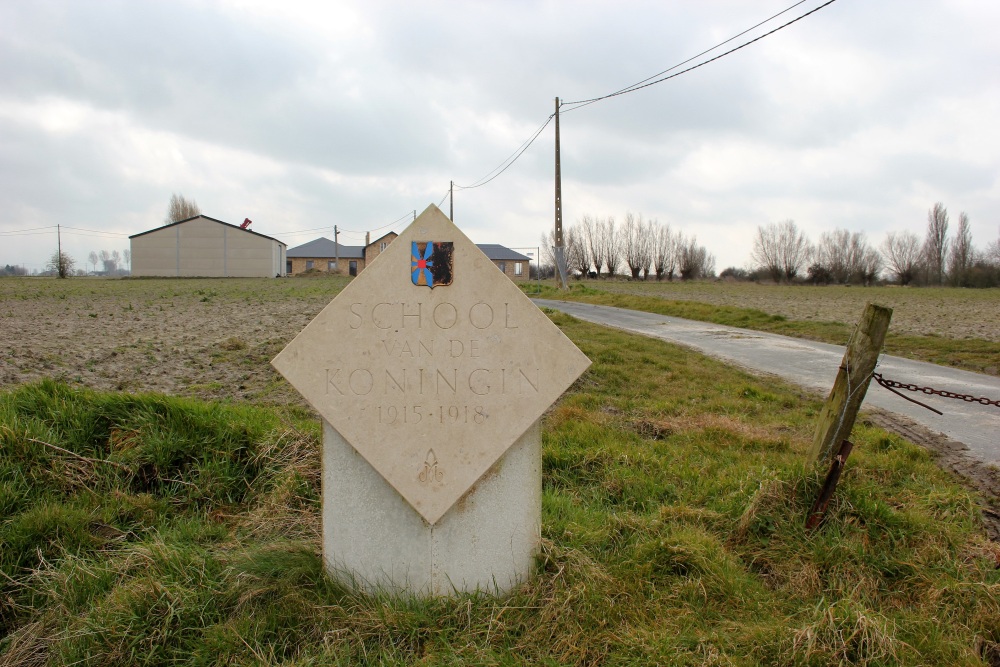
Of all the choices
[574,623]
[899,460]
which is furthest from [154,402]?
[899,460]

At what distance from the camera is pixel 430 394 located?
3018 millimetres

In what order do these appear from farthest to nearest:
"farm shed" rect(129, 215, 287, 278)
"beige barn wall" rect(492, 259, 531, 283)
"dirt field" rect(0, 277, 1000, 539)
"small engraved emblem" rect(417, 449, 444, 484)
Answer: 1. "beige barn wall" rect(492, 259, 531, 283)
2. "farm shed" rect(129, 215, 287, 278)
3. "dirt field" rect(0, 277, 1000, 539)
4. "small engraved emblem" rect(417, 449, 444, 484)

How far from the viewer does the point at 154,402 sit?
16.2ft

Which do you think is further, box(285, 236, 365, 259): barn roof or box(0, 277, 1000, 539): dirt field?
box(285, 236, 365, 259): barn roof

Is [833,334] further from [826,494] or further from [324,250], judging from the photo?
[324,250]

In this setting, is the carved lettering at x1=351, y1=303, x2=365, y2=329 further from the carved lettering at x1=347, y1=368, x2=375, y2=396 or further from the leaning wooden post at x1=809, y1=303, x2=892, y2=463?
the leaning wooden post at x1=809, y1=303, x2=892, y2=463

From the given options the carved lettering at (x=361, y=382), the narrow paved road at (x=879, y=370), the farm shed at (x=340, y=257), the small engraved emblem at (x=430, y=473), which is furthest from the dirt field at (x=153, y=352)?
the farm shed at (x=340, y=257)

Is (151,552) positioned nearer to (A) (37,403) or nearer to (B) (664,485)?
(A) (37,403)

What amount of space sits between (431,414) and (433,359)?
242 millimetres

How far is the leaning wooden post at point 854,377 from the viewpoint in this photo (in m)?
3.67

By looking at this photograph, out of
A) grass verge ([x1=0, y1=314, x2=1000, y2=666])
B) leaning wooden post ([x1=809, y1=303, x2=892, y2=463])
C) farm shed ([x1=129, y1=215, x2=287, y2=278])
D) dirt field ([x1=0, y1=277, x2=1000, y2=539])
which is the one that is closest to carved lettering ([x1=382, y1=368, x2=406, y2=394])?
grass verge ([x1=0, y1=314, x2=1000, y2=666])

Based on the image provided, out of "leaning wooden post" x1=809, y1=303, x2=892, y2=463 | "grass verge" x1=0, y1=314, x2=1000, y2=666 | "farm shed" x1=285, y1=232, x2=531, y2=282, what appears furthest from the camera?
"farm shed" x1=285, y1=232, x2=531, y2=282

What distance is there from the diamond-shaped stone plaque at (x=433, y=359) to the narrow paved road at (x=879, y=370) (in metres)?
4.45

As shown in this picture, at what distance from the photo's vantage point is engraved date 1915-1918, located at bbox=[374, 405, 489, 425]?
2.99 meters
